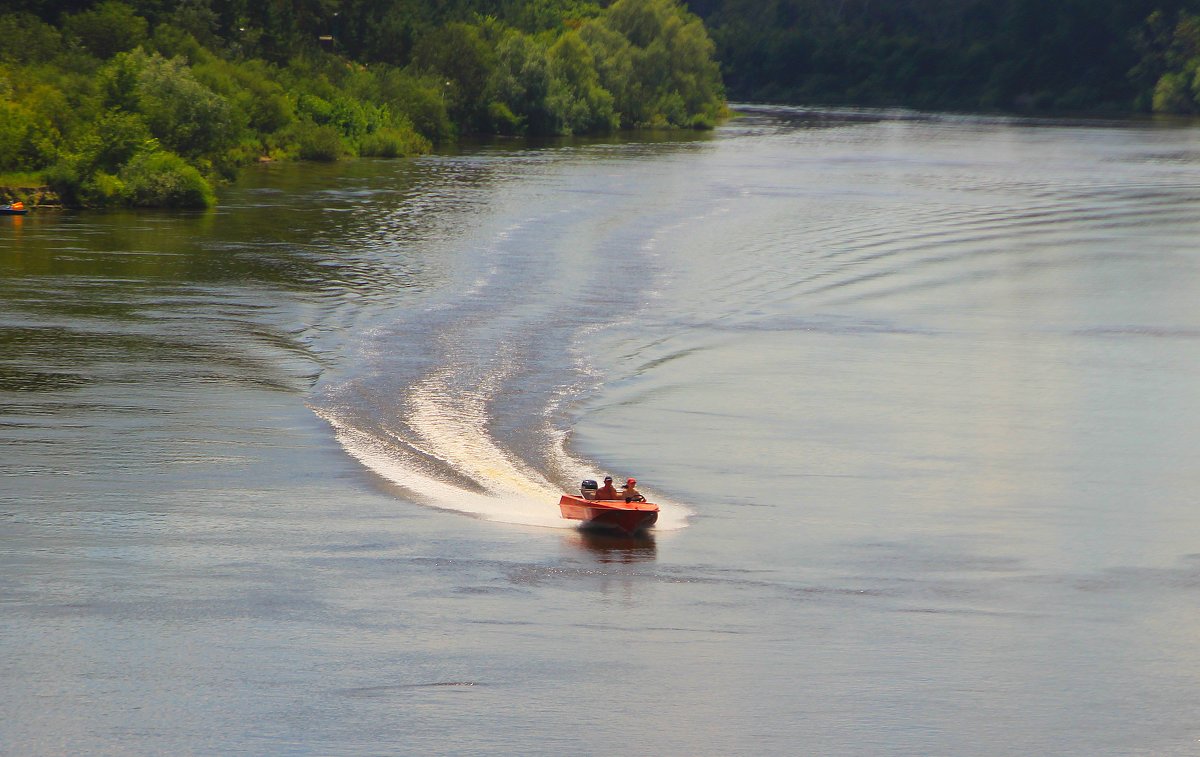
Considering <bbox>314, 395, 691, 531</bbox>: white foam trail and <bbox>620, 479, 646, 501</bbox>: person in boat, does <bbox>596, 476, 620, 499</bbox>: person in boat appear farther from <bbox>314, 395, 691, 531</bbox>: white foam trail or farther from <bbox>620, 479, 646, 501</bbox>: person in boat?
<bbox>314, 395, 691, 531</bbox>: white foam trail

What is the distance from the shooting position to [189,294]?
52.8 m

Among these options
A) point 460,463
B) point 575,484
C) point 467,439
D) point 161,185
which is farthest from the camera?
point 161,185

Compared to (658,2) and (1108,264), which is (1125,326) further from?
(658,2)

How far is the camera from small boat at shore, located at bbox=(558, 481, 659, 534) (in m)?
29.5

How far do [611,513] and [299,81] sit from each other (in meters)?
90.7

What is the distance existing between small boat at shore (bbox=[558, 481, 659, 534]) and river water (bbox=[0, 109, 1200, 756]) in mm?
397

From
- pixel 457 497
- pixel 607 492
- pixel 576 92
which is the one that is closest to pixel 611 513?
pixel 607 492

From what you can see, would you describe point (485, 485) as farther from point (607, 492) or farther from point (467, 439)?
point (607, 492)

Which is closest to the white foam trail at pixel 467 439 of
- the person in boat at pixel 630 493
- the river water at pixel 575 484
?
the river water at pixel 575 484

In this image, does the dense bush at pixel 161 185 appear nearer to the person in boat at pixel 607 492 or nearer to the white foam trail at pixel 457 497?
the white foam trail at pixel 457 497

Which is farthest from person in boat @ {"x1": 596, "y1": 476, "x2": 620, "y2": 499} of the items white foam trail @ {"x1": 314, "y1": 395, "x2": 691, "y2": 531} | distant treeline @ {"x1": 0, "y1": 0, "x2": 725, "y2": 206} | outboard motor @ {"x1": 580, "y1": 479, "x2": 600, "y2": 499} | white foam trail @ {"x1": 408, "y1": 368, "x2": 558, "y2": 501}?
distant treeline @ {"x1": 0, "y1": 0, "x2": 725, "y2": 206}

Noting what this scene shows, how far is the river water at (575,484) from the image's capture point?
75.8 ft

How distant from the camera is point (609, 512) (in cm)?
2944

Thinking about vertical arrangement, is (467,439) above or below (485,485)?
above
